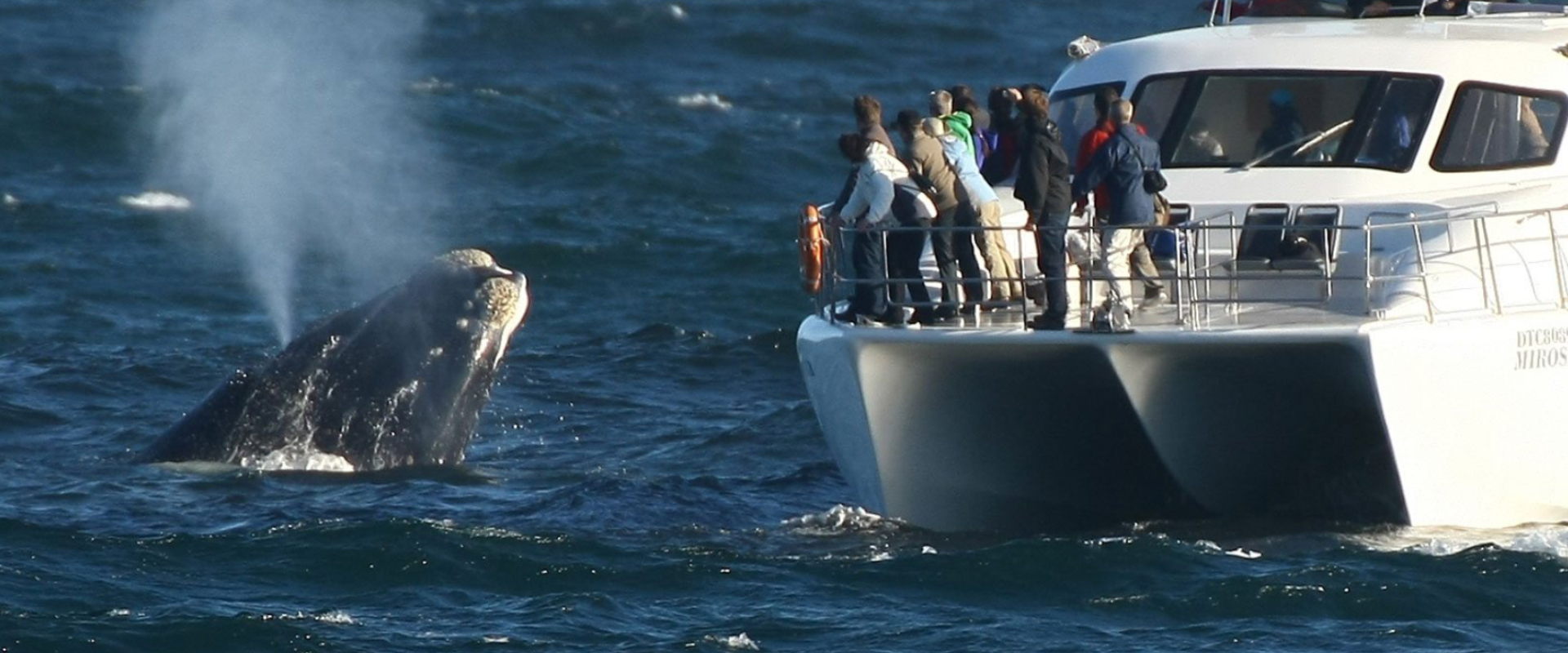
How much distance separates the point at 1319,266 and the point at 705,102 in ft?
95.8

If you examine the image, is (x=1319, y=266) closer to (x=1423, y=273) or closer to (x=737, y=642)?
(x=1423, y=273)

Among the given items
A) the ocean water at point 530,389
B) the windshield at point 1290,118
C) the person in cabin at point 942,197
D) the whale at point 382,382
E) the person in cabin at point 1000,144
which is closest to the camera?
the ocean water at point 530,389

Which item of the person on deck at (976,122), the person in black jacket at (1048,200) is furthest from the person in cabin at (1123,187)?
the person on deck at (976,122)

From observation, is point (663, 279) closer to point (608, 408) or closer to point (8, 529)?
point (608, 408)

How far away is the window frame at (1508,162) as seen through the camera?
60.0ft

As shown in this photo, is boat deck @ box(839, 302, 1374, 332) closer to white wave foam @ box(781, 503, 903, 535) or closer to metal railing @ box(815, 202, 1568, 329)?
metal railing @ box(815, 202, 1568, 329)

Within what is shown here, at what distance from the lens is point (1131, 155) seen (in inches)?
657

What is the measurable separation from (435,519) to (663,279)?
41.8 ft

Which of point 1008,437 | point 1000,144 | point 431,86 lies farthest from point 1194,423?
point 431,86

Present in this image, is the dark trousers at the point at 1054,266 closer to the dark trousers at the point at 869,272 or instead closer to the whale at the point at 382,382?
the dark trousers at the point at 869,272

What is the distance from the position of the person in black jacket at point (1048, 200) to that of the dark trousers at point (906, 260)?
73cm

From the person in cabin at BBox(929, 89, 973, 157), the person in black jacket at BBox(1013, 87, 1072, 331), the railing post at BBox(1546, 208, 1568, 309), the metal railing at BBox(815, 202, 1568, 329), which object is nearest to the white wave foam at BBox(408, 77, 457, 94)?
the person in cabin at BBox(929, 89, 973, 157)

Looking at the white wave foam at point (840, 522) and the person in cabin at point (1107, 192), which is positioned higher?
the person in cabin at point (1107, 192)

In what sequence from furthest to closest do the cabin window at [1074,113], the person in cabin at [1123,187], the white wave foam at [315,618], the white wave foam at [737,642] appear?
the cabin window at [1074,113], the person in cabin at [1123,187], the white wave foam at [315,618], the white wave foam at [737,642]
